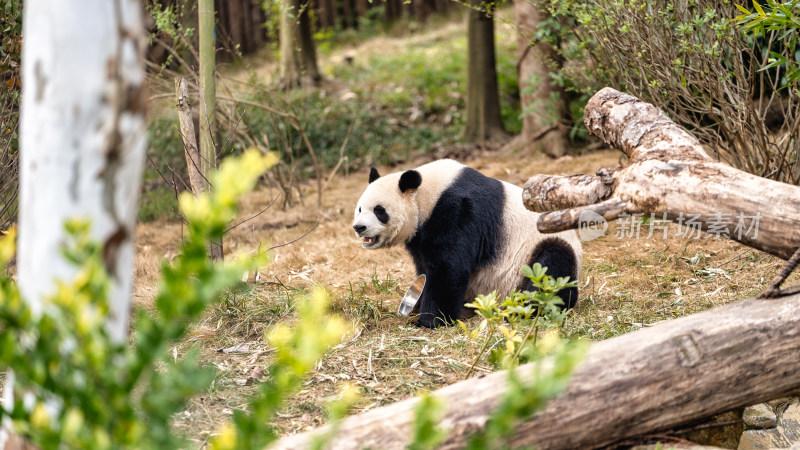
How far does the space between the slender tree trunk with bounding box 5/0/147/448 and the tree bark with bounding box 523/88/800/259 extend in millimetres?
2129

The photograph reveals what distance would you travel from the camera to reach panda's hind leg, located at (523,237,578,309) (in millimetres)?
4008

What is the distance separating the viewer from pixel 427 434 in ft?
4.52

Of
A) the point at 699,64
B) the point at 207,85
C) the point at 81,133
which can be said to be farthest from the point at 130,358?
the point at 699,64

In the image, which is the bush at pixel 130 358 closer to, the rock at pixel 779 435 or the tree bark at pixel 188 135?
the rock at pixel 779 435

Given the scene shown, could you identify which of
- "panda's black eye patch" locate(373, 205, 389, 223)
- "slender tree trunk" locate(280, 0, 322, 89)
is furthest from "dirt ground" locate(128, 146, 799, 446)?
"slender tree trunk" locate(280, 0, 322, 89)

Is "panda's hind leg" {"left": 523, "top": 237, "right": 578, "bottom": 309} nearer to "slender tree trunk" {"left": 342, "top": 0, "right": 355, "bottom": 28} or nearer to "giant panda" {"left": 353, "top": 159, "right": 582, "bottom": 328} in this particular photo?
"giant panda" {"left": 353, "top": 159, "right": 582, "bottom": 328}

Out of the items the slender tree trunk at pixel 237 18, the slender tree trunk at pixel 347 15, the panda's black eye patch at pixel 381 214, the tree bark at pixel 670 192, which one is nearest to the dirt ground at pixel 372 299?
the panda's black eye patch at pixel 381 214

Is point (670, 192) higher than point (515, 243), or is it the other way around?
point (670, 192)

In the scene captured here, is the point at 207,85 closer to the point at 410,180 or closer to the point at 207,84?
the point at 207,84

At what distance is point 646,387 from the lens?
A: 238cm

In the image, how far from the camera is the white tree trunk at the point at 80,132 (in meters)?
1.46

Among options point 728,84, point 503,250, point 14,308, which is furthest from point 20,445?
point 728,84

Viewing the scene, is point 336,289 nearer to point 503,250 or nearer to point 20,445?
point 503,250

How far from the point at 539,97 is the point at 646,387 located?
18.1ft
